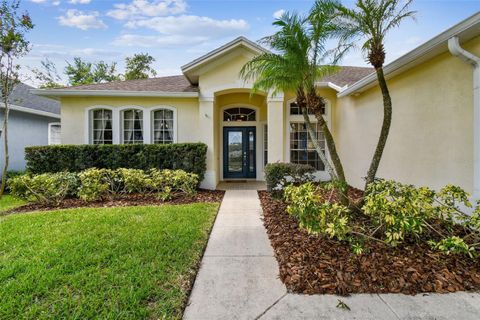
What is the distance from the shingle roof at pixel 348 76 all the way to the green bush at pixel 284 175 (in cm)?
480

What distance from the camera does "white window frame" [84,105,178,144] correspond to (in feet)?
33.3

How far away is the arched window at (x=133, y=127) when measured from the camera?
34.1ft

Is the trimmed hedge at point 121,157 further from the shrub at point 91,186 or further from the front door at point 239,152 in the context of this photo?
the front door at point 239,152

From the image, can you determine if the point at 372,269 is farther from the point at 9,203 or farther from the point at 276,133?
the point at 9,203

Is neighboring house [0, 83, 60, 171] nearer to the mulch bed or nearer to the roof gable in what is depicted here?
the mulch bed

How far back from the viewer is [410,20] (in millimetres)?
5078

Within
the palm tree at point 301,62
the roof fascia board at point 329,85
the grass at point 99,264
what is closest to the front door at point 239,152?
the roof fascia board at point 329,85

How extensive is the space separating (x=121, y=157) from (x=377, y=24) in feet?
28.3

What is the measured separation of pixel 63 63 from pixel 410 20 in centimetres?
3135

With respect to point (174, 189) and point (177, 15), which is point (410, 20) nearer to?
point (174, 189)

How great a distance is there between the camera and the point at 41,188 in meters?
7.10

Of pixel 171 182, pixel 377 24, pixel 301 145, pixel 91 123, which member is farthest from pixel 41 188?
pixel 377 24

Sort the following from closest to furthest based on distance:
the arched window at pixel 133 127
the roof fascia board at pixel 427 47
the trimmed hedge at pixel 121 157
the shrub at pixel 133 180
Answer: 1. the roof fascia board at pixel 427 47
2. the shrub at pixel 133 180
3. the trimmed hedge at pixel 121 157
4. the arched window at pixel 133 127

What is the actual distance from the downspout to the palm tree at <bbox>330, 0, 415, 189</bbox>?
1.12 meters
